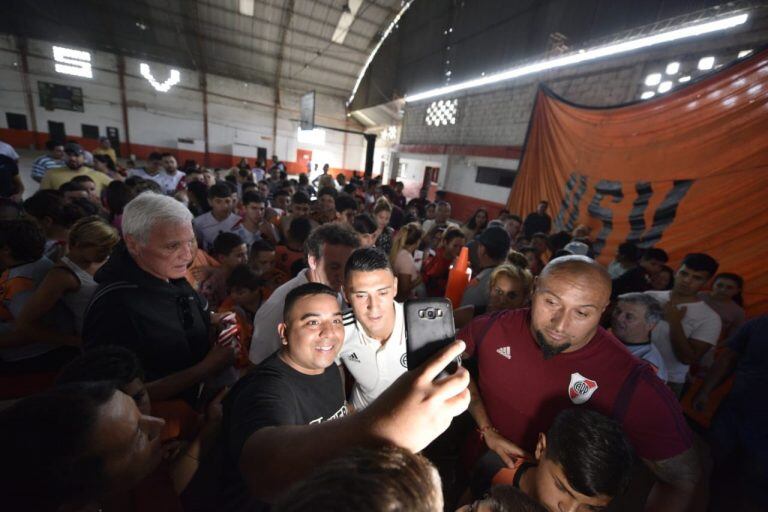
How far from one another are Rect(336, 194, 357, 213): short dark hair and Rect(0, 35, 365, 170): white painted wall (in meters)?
20.4

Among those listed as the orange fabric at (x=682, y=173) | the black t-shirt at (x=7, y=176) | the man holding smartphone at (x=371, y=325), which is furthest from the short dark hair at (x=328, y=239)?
the black t-shirt at (x=7, y=176)

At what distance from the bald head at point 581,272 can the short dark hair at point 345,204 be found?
3.90m

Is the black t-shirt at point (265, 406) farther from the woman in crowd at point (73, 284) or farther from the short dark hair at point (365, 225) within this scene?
the short dark hair at point (365, 225)

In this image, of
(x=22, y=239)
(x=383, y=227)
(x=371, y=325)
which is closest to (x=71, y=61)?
(x=383, y=227)

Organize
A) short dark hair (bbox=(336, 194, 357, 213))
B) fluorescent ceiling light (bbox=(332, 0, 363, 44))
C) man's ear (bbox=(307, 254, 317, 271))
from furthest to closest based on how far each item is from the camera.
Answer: fluorescent ceiling light (bbox=(332, 0, 363, 44)) < short dark hair (bbox=(336, 194, 357, 213)) < man's ear (bbox=(307, 254, 317, 271))

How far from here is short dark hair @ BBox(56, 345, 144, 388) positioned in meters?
1.21

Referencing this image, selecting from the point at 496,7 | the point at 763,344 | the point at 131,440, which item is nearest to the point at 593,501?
the point at 131,440

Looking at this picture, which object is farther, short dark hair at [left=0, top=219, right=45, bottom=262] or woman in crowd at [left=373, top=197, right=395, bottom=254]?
woman in crowd at [left=373, top=197, right=395, bottom=254]

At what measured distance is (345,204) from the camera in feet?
17.3

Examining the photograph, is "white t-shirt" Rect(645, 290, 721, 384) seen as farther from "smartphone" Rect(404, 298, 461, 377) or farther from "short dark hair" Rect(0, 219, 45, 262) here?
"short dark hair" Rect(0, 219, 45, 262)

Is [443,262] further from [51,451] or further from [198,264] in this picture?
[51,451]

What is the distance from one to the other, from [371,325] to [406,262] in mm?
1927

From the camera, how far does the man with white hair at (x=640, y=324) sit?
2248mm

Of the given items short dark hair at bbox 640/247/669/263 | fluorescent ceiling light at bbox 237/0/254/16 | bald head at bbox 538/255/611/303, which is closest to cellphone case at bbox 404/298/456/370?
bald head at bbox 538/255/611/303
